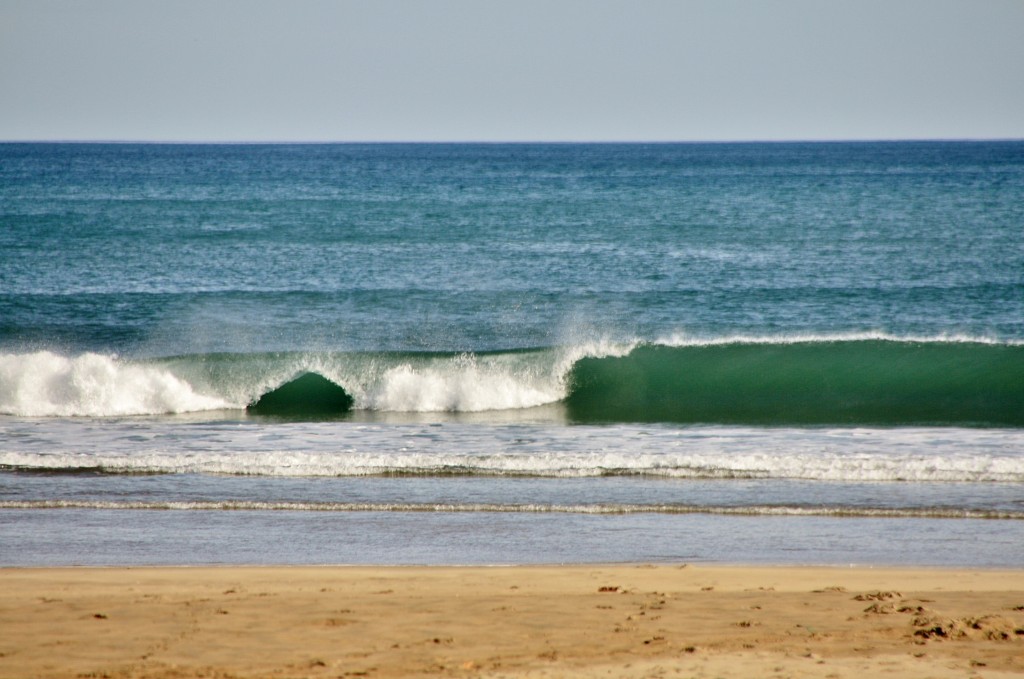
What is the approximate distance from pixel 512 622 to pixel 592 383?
10.9 m

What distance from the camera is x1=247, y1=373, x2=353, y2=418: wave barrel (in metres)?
15.7

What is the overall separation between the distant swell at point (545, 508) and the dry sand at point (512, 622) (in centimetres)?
177

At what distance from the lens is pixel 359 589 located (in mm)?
7027

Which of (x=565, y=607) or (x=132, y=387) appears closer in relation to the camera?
(x=565, y=607)

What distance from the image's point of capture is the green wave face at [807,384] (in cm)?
1527

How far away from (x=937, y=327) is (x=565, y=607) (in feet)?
52.4

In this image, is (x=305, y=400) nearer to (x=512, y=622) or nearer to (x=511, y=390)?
(x=511, y=390)

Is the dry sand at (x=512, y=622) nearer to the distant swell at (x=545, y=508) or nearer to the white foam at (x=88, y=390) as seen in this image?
the distant swell at (x=545, y=508)

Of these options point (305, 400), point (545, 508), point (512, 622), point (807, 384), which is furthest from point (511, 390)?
point (512, 622)

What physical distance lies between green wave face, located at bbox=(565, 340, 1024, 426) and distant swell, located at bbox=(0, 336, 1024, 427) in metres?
0.03

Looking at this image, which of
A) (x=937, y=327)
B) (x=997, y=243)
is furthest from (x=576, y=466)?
(x=997, y=243)

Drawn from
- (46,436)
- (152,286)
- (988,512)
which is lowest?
(988,512)

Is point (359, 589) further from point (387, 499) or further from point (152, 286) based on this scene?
point (152, 286)

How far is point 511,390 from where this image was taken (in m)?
16.3
